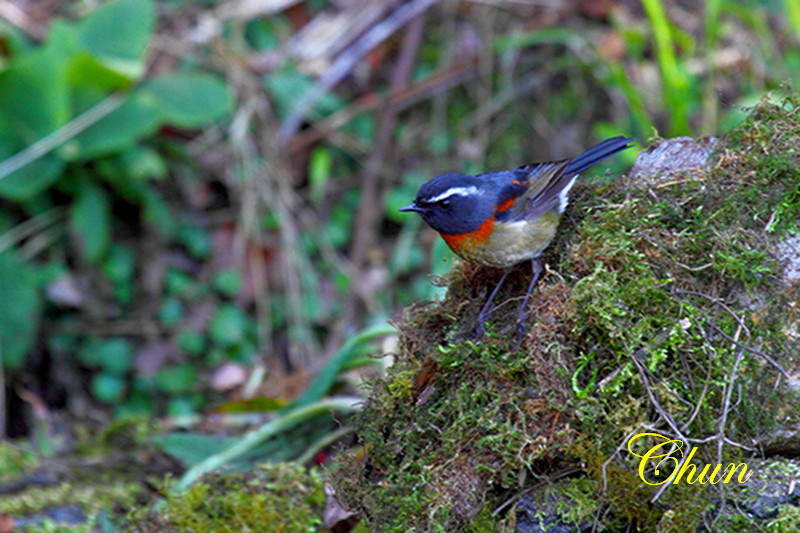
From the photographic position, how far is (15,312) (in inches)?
262

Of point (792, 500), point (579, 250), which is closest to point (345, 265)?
point (579, 250)

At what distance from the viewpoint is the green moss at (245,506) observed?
138 inches

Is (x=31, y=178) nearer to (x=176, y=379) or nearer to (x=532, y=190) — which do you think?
(x=176, y=379)

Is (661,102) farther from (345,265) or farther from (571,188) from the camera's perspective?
(571,188)

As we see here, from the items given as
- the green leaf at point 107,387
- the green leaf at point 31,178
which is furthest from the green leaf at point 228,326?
the green leaf at point 31,178

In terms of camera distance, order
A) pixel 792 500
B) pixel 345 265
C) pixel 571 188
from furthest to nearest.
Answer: pixel 345 265 → pixel 571 188 → pixel 792 500

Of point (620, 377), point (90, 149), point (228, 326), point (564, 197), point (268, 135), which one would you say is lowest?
point (228, 326)

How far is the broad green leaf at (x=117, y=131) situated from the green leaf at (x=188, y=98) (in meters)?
0.17

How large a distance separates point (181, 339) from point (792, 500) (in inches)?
237

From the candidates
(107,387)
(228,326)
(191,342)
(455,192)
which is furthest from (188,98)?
(455,192)

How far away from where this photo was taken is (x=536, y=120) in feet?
29.0

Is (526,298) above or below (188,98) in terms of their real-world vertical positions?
below

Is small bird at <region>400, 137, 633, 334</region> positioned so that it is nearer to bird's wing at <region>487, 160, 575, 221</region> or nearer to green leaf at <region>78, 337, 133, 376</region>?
bird's wing at <region>487, 160, 575, 221</region>

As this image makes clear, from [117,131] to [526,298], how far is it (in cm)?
498
